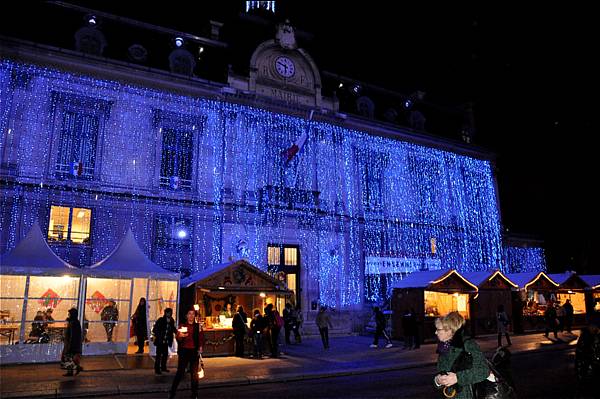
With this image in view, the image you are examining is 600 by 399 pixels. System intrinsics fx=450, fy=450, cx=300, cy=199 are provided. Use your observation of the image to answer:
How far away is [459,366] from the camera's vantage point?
4113 millimetres

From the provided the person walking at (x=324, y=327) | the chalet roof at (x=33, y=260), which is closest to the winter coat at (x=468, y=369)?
the chalet roof at (x=33, y=260)

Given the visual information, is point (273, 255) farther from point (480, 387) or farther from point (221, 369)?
point (480, 387)

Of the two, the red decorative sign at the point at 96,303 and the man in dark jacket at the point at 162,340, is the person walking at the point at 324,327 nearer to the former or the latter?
the man in dark jacket at the point at 162,340

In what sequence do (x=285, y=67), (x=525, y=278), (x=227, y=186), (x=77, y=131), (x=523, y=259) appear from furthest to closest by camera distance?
(x=523, y=259)
(x=525, y=278)
(x=285, y=67)
(x=227, y=186)
(x=77, y=131)

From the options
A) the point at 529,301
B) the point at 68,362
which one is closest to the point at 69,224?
the point at 68,362

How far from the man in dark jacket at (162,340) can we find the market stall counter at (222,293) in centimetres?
303

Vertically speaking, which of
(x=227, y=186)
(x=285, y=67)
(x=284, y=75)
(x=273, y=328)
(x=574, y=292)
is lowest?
(x=273, y=328)

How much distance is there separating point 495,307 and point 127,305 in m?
18.6

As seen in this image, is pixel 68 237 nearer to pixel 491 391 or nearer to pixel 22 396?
pixel 22 396

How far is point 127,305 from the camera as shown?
1781 cm

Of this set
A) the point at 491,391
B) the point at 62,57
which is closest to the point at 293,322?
the point at 62,57

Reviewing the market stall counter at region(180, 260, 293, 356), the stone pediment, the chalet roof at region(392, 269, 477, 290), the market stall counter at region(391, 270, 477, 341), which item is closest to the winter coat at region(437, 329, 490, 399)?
the market stall counter at region(180, 260, 293, 356)

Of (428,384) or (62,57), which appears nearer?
(428,384)

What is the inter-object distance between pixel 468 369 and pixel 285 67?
22906 mm
